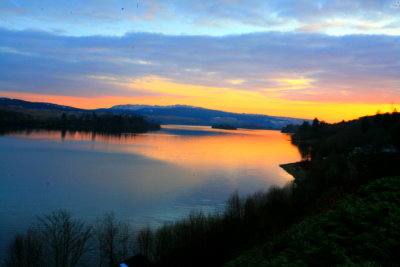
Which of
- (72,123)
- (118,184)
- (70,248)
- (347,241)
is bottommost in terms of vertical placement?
(118,184)

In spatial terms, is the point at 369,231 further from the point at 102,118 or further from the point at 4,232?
the point at 102,118

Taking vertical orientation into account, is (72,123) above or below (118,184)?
above

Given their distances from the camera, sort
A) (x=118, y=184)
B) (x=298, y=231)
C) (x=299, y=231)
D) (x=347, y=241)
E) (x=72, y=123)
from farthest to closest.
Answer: (x=72, y=123) < (x=118, y=184) < (x=298, y=231) < (x=299, y=231) < (x=347, y=241)

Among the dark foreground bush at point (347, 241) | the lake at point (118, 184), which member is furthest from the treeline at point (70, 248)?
the dark foreground bush at point (347, 241)

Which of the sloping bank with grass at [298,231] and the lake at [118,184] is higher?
the sloping bank with grass at [298,231]

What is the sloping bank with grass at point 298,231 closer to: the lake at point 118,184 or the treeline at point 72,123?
the lake at point 118,184

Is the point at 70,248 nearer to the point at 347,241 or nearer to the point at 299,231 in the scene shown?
the point at 299,231

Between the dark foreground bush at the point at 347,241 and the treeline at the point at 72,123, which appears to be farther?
the treeline at the point at 72,123

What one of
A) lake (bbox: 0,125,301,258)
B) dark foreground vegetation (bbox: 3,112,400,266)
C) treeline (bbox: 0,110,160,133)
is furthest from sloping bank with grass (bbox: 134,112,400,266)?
treeline (bbox: 0,110,160,133)

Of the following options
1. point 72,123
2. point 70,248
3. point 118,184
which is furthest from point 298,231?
point 72,123

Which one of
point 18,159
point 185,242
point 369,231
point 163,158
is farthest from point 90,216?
point 163,158

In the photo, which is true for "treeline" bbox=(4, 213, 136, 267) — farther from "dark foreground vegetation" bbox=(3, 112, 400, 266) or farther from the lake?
the lake

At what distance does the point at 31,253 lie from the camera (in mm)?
9250

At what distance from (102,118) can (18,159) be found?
217ft
